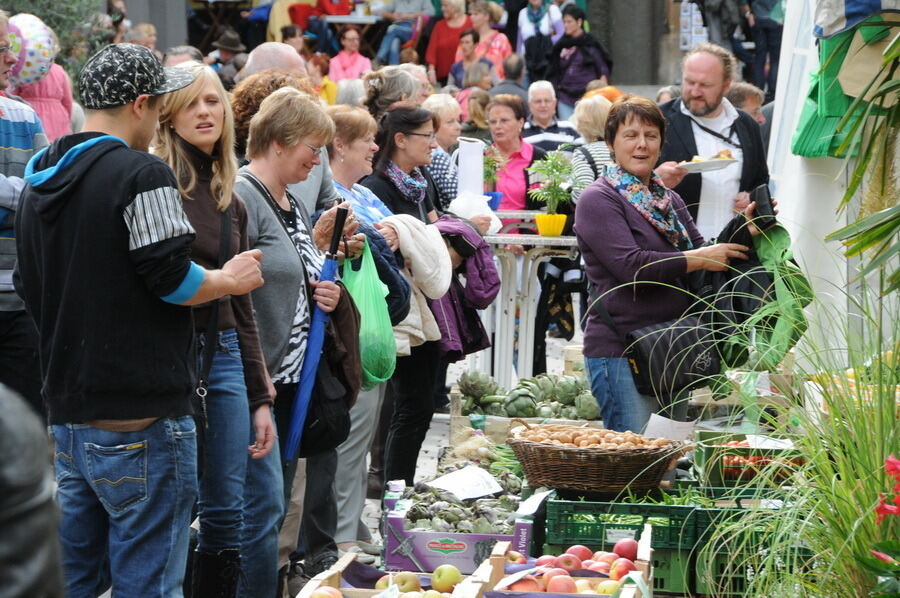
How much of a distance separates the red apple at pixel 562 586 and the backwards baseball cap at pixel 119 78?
1722mm

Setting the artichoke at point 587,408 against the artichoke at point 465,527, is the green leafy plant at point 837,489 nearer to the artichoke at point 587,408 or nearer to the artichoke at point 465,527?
the artichoke at point 465,527

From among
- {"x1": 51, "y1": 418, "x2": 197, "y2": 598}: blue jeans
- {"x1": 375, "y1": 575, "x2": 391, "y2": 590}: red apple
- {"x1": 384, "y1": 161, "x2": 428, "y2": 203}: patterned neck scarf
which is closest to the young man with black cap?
{"x1": 51, "y1": 418, "x2": 197, "y2": 598}: blue jeans

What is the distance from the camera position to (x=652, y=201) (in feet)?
17.4

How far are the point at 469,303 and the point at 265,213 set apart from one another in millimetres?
2309

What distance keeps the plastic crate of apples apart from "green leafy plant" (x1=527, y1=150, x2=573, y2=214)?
13.4 feet

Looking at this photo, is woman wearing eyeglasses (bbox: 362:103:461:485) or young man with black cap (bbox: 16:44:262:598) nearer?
young man with black cap (bbox: 16:44:262:598)

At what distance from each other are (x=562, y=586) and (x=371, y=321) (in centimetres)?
152

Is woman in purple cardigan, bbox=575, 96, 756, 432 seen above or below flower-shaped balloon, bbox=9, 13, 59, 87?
below

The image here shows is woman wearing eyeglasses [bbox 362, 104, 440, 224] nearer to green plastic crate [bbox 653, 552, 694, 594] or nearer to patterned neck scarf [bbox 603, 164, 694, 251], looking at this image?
patterned neck scarf [bbox 603, 164, 694, 251]

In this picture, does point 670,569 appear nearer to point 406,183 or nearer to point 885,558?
point 885,558

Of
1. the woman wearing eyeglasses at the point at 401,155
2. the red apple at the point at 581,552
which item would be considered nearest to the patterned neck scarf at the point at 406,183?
the woman wearing eyeglasses at the point at 401,155

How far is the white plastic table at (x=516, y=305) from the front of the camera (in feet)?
26.6

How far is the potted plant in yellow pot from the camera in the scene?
8.02 meters

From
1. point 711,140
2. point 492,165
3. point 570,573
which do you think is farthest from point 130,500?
point 492,165
